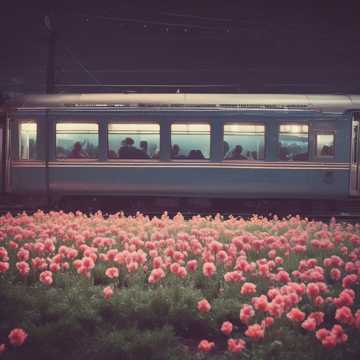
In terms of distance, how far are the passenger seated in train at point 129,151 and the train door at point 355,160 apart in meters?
5.46

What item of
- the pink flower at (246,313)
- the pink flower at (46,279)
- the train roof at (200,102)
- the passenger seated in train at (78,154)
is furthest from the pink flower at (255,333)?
the passenger seated in train at (78,154)

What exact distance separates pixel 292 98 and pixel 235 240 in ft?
28.1

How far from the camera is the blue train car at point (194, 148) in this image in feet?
46.4

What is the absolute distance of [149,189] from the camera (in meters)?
14.3

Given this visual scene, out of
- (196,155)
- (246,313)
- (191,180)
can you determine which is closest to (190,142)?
(196,155)

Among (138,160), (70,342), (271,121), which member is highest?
(271,121)

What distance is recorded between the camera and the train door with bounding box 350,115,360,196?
14.2 m

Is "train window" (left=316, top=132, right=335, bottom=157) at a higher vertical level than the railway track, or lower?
higher

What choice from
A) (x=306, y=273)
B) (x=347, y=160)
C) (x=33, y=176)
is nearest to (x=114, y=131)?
(x=33, y=176)

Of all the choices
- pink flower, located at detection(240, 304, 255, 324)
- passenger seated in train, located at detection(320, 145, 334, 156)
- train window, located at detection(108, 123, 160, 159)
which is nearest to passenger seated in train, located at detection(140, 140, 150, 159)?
train window, located at detection(108, 123, 160, 159)

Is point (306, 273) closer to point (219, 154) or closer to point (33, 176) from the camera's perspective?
point (219, 154)

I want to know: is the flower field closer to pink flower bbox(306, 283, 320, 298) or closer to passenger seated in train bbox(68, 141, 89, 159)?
pink flower bbox(306, 283, 320, 298)

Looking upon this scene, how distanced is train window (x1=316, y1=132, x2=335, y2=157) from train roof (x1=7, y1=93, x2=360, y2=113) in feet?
A: 2.20

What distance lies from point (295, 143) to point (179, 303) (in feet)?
32.9
